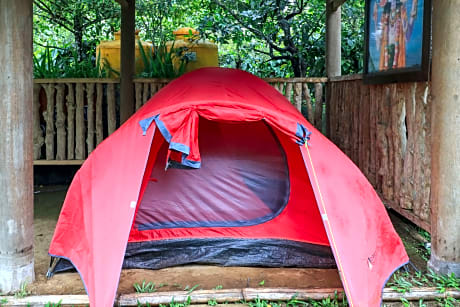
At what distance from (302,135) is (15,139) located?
1.97m

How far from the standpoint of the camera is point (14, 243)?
3303 millimetres

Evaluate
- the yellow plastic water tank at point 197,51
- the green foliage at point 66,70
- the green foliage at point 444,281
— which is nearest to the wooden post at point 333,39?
the yellow plastic water tank at point 197,51

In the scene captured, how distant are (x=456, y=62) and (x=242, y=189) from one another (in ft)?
6.61

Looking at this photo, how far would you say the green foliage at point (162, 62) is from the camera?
645cm

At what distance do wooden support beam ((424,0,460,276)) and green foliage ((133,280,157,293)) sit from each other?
2073 millimetres

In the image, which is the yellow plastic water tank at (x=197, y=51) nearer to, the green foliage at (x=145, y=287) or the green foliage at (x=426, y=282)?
the green foliage at (x=145, y=287)

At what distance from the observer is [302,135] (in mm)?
3186

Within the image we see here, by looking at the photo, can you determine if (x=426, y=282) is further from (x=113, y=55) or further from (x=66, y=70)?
(x=66, y=70)

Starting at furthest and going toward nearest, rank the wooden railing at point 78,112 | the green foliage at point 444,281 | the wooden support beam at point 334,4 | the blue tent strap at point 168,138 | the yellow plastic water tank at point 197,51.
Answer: the yellow plastic water tank at point 197,51 → the wooden railing at point 78,112 → the wooden support beam at point 334,4 → the green foliage at point 444,281 → the blue tent strap at point 168,138

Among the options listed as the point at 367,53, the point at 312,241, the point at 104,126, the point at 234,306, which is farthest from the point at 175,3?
the point at 234,306

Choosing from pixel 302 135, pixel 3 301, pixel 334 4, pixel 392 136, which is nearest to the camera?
pixel 3 301

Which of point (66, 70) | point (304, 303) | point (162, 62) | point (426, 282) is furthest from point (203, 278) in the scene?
point (66, 70)

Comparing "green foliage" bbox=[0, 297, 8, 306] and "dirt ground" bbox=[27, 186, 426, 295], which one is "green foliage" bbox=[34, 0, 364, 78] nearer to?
"dirt ground" bbox=[27, 186, 426, 295]

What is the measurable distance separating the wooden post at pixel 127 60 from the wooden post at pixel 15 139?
264 centimetres
